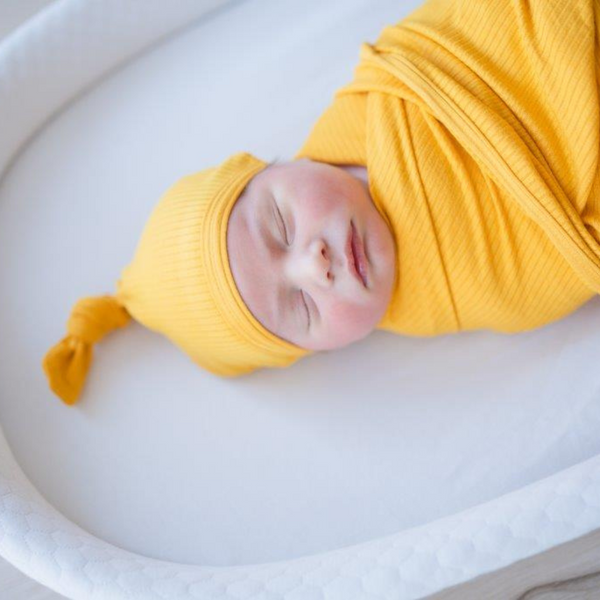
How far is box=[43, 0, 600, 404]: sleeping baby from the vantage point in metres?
0.97

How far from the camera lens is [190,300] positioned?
1.07 m

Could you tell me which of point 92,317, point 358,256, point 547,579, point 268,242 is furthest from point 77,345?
point 547,579

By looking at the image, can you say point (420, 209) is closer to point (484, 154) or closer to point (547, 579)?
point (484, 154)

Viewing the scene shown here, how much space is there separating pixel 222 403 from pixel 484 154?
591mm

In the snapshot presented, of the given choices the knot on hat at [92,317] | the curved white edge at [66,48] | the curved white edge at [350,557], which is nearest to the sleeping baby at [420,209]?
the knot on hat at [92,317]

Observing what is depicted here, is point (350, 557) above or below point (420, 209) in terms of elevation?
below

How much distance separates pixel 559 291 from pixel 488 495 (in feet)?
1.07

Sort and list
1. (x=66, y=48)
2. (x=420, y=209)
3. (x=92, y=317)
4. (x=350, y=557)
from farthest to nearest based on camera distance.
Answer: (x=66, y=48) → (x=92, y=317) → (x=420, y=209) → (x=350, y=557)

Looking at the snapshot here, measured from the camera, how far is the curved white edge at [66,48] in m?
1.29

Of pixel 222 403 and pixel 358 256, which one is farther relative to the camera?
pixel 222 403

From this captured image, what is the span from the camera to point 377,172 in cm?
106

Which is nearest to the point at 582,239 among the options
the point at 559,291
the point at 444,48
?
the point at 559,291

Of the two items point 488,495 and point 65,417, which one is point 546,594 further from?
point 65,417

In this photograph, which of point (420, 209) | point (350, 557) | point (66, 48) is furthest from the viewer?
point (66, 48)
